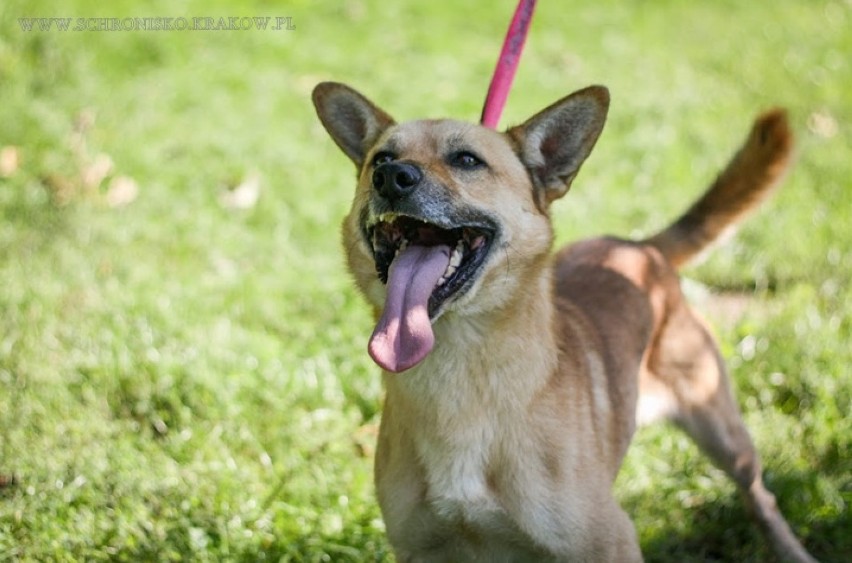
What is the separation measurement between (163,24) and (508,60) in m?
4.98

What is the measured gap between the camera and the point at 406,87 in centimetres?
770

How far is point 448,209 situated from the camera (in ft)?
9.90

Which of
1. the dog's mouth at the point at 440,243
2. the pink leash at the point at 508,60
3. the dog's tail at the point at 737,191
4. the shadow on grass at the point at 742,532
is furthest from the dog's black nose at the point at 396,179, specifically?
the shadow on grass at the point at 742,532

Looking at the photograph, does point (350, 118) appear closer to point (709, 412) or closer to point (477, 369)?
point (477, 369)

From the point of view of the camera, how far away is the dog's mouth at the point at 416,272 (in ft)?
9.41

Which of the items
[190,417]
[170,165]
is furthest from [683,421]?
[170,165]

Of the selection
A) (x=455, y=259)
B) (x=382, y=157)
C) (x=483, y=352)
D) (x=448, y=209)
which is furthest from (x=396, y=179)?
(x=483, y=352)

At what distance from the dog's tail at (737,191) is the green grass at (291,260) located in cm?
85

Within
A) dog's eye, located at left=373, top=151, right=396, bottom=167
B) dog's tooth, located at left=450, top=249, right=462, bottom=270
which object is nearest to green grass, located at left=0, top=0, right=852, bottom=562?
dog's tooth, located at left=450, top=249, right=462, bottom=270

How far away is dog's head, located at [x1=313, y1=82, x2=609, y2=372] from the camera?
2955 mm

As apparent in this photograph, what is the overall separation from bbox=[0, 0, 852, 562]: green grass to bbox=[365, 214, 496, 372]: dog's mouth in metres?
1.16

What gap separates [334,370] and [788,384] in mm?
2198

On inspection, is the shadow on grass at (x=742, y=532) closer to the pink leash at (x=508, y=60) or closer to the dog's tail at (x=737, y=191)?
the dog's tail at (x=737, y=191)

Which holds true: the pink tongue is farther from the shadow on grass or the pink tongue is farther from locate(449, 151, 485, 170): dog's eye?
the shadow on grass
